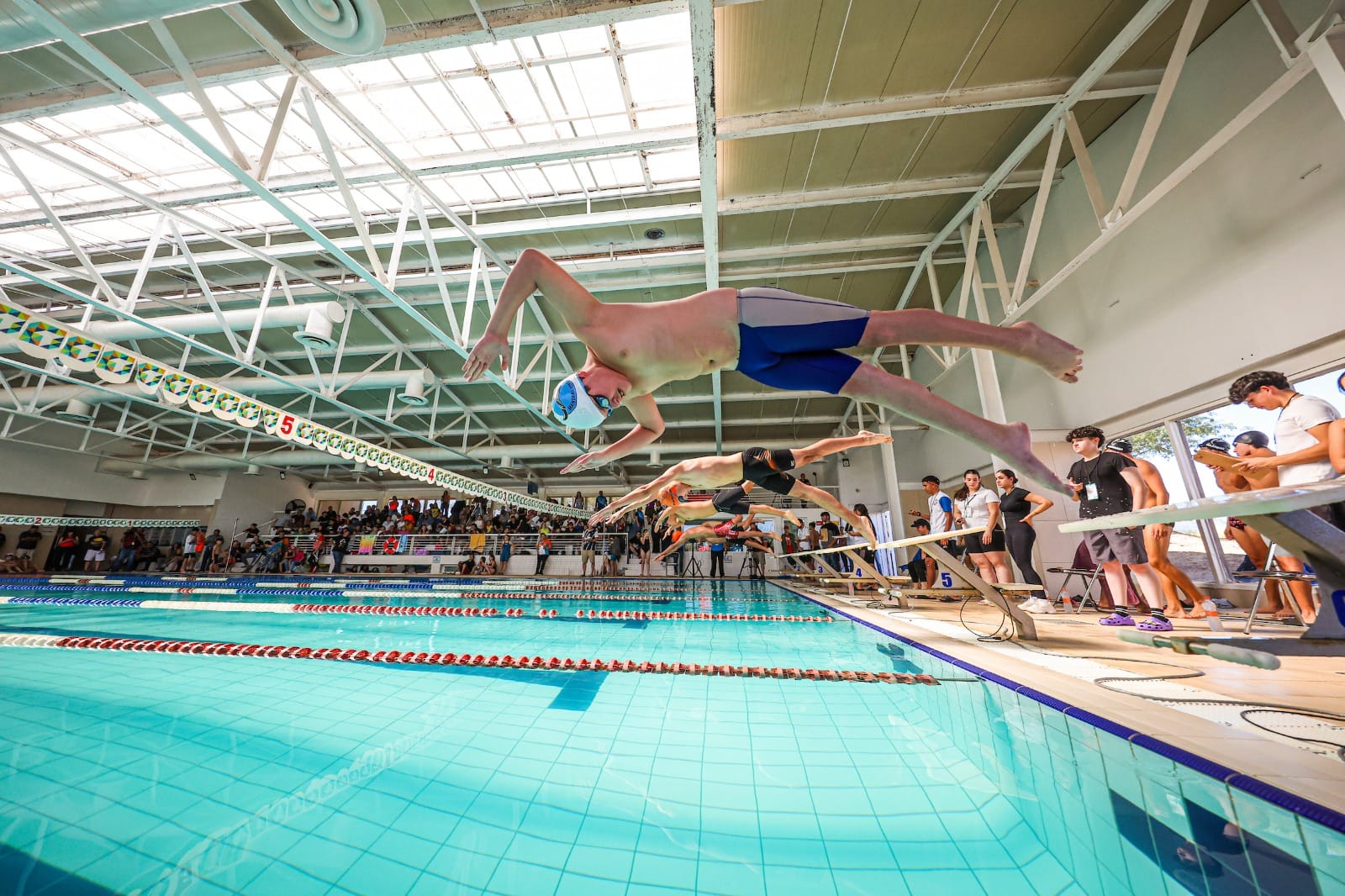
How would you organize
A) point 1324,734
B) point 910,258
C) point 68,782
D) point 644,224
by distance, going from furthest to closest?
1. point 910,258
2. point 644,224
3. point 68,782
4. point 1324,734

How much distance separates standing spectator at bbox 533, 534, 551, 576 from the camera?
16.8 metres

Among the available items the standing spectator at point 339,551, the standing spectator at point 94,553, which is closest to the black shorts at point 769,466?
the standing spectator at point 339,551

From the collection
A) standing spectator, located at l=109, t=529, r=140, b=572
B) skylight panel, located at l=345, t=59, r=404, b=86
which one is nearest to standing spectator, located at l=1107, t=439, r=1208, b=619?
skylight panel, located at l=345, t=59, r=404, b=86

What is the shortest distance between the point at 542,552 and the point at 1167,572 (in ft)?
50.2

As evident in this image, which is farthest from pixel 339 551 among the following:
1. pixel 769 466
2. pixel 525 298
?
pixel 525 298

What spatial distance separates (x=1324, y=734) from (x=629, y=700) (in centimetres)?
308

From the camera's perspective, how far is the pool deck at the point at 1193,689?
148cm

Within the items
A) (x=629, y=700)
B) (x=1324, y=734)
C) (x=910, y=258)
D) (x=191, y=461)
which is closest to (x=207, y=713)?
(x=629, y=700)

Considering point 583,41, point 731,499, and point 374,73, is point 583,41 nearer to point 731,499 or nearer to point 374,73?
point 374,73

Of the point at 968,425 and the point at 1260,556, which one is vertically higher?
the point at 968,425

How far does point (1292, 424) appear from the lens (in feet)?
11.1

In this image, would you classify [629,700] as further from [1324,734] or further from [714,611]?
[714,611]

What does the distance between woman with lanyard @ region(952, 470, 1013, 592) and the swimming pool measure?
3.46 meters

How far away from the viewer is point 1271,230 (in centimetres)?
427
